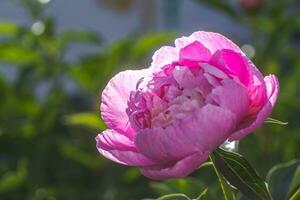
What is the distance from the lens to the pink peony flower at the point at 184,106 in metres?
0.71

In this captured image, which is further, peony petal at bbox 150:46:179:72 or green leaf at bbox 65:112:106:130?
green leaf at bbox 65:112:106:130

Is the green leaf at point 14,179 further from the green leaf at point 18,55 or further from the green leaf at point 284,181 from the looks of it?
the green leaf at point 284,181

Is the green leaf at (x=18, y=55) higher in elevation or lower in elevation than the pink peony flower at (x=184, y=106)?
lower

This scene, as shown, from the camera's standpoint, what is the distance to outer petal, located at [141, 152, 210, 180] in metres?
0.72

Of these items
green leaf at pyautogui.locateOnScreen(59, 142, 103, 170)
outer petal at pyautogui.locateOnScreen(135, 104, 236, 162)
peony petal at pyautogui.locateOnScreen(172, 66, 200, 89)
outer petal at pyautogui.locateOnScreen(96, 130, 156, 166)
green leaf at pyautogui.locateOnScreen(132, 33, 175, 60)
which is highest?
peony petal at pyautogui.locateOnScreen(172, 66, 200, 89)

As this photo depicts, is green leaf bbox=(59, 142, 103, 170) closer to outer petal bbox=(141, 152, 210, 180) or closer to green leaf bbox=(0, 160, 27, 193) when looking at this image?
green leaf bbox=(0, 160, 27, 193)

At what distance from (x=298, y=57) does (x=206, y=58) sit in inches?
52.6

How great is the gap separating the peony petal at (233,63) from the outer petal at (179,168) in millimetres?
86

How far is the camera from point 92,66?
202cm

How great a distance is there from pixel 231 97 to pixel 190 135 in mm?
52

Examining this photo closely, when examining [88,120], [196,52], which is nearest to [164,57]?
[196,52]

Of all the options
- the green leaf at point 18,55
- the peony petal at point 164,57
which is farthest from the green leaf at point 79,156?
the peony petal at point 164,57

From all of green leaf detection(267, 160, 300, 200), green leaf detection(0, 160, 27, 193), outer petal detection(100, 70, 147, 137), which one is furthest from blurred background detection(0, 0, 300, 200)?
outer petal detection(100, 70, 147, 137)

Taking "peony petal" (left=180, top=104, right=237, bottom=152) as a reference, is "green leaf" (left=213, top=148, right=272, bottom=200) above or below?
below
